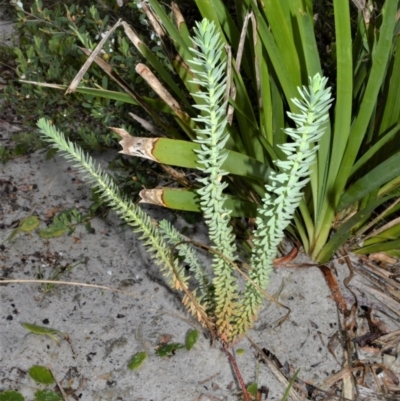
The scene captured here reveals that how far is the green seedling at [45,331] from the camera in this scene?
58.8 inches

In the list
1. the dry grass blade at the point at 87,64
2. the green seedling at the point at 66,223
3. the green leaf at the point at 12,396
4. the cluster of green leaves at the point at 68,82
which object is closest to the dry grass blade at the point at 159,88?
the dry grass blade at the point at 87,64

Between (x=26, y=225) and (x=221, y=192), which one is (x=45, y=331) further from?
(x=221, y=192)

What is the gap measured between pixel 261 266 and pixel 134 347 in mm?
476

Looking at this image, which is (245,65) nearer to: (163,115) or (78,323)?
(163,115)

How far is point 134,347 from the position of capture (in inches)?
58.6

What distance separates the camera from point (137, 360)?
1.45 m

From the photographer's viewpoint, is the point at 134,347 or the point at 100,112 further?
the point at 100,112

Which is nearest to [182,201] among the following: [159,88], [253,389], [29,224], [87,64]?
[159,88]

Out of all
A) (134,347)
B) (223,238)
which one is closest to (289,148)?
(223,238)

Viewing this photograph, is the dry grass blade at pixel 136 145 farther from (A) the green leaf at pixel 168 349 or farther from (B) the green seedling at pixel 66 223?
(B) the green seedling at pixel 66 223

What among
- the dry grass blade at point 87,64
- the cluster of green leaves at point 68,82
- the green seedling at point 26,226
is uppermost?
the dry grass blade at point 87,64

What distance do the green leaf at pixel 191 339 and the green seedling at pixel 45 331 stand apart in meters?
0.34

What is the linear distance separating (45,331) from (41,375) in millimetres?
113

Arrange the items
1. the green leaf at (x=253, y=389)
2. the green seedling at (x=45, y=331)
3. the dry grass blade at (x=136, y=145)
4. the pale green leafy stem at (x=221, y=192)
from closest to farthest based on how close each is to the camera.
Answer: the pale green leafy stem at (x=221, y=192) < the dry grass blade at (x=136, y=145) < the green leaf at (x=253, y=389) < the green seedling at (x=45, y=331)
